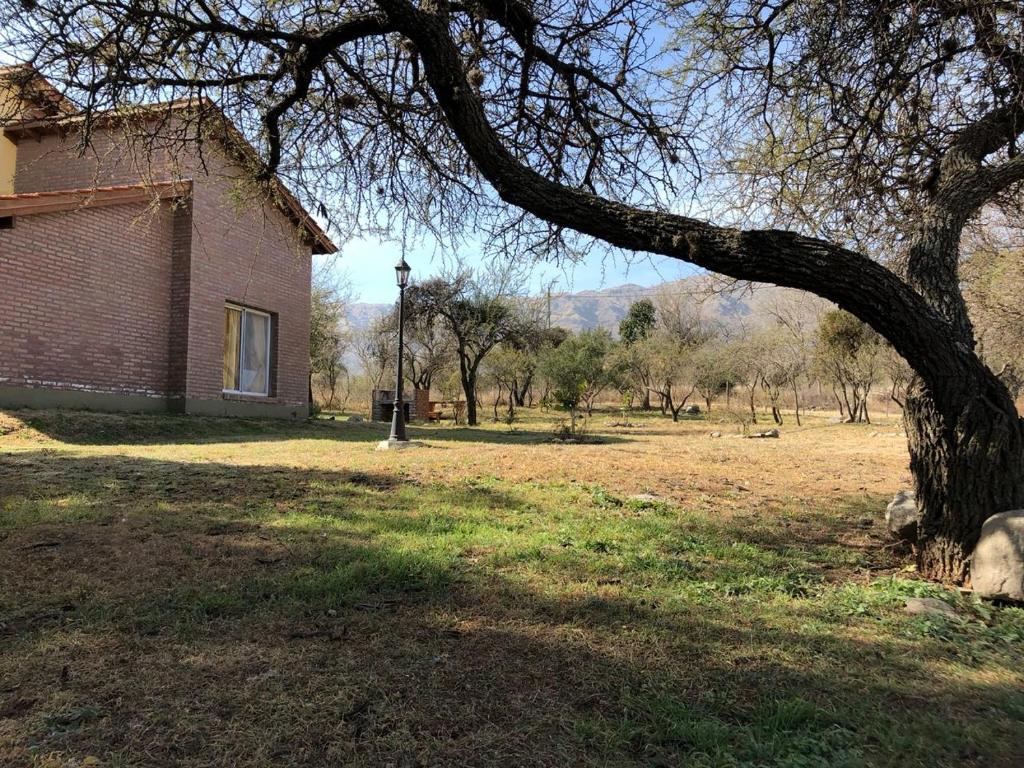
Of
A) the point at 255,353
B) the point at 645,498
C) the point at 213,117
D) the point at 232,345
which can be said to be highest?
the point at 213,117

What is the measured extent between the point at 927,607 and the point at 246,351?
1373 cm

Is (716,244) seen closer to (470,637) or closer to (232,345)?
(470,637)

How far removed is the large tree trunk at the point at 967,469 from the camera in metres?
3.57

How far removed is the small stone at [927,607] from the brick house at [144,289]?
6.12 m

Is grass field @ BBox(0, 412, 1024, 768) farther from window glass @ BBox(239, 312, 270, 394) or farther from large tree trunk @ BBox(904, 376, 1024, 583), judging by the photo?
window glass @ BBox(239, 312, 270, 394)

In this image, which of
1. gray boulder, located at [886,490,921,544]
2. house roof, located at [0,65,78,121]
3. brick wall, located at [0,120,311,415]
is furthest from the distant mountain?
brick wall, located at [0,120,311,415]

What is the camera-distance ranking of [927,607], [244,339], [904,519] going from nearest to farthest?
[927,607], [904,519], [244,339]

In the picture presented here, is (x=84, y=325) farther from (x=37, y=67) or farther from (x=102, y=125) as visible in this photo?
(x=37, y=67)

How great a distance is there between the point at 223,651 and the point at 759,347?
3022 cm

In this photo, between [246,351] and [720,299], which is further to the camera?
[246,351]

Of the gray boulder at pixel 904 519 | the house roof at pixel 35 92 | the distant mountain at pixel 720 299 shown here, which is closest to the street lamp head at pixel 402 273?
the distant mountain at pixel 720 299

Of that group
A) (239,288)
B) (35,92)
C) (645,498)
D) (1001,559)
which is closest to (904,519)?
(1001,559)

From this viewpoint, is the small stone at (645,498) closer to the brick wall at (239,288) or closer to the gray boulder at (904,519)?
the gray boulder at (904,519)

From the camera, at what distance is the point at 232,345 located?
13.5 metres
